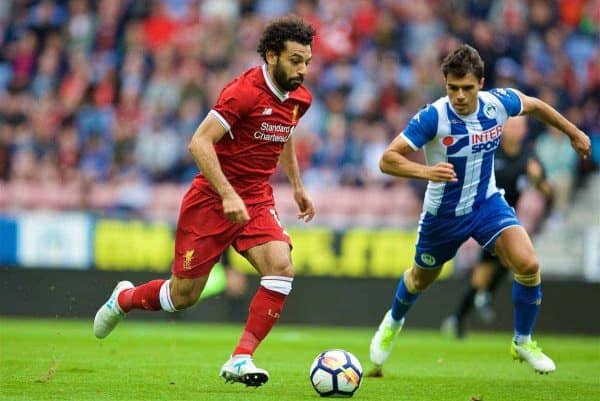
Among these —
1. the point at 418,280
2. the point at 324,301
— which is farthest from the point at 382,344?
the point at 324,301

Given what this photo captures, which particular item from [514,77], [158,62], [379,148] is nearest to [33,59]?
[158,62]

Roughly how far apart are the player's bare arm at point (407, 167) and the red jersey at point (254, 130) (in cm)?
71

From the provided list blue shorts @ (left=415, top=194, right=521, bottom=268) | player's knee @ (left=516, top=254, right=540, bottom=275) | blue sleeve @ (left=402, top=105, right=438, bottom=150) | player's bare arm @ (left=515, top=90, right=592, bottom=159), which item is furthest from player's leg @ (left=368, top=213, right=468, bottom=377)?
player's bare arm @ (left=515, top=90, right=592, bottom=159)

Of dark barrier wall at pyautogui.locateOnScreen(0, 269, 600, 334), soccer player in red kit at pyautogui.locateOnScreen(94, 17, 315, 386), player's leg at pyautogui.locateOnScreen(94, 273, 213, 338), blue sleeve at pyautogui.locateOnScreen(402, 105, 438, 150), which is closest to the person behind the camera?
soccer player in red kit at pyautogui.locateOnScreen(94, 17, 315, 386)

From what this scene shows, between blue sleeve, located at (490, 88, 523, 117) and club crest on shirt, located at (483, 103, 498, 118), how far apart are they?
0.09 metres

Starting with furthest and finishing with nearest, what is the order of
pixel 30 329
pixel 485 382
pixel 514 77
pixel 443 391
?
pixel 514 77
pixel 30 329
pixel 485 382
pixel 443 391

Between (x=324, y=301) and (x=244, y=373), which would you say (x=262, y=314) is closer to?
(x=244, y=373)

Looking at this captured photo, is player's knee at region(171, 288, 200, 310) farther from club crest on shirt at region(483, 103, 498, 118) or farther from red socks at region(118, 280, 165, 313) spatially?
club crest on shirt at region(483, 103, 498, 118)

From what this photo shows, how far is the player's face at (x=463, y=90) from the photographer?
8.78m

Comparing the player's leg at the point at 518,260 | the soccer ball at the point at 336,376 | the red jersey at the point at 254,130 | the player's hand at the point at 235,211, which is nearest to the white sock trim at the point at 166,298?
the red jersey at the point at 254,130

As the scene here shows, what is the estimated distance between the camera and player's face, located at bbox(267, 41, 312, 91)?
8.23m

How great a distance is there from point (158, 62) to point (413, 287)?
12285 mm

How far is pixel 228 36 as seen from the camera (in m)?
20.9

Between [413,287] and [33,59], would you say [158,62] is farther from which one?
[413,287]
